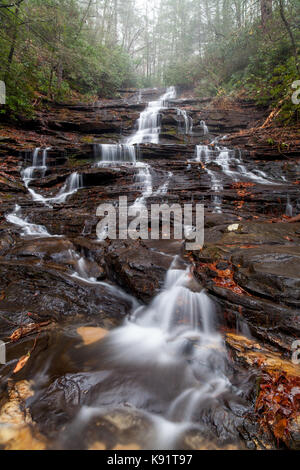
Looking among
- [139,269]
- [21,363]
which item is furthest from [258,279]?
[21,363]

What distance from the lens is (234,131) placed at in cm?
1273

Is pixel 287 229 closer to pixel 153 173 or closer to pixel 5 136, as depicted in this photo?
pixel 153 173

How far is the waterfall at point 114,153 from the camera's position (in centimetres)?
1055

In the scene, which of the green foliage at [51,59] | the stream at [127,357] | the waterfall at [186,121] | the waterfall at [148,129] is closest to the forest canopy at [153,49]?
the green foliage at [51,59]

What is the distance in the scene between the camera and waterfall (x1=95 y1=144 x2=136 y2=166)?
10.6 m

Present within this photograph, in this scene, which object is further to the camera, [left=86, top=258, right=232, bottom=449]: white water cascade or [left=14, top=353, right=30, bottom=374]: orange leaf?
[left=14, top=353, right=30, bottom=374]: orange leaf

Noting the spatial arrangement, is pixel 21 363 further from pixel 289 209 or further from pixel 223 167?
pixel 223 167

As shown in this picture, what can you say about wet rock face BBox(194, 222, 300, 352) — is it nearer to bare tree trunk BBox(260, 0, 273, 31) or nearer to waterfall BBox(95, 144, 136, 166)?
waterfall BBox(95, 144, 136, 166)

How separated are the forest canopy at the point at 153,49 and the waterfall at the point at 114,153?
378 centimetres

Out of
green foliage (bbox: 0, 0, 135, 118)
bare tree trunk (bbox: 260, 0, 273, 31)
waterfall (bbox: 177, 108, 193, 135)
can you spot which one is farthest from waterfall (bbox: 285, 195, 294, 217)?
bare tree trunk (bbox: 260, 0, 273, 31)

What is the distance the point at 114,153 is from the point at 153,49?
29.1 metres

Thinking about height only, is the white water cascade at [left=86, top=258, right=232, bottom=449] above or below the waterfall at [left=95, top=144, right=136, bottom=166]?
below

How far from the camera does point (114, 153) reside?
10617mm

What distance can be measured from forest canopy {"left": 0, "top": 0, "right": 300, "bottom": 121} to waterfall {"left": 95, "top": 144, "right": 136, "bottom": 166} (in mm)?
3781
